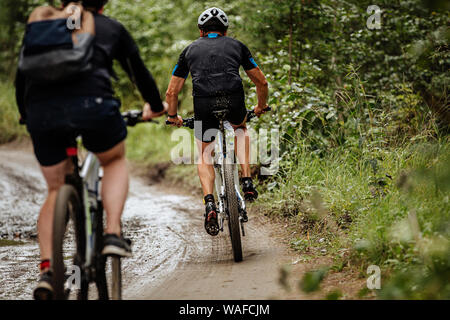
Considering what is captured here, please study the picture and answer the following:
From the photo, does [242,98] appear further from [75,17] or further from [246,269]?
[75,17]

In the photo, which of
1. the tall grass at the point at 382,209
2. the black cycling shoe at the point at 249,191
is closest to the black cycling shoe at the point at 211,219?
the black cycling shoe at the point at 249,191

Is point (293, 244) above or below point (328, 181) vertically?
below

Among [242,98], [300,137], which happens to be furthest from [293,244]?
[300,137]

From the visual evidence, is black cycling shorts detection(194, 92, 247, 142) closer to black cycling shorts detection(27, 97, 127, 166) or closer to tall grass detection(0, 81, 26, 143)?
black cycling shorts detection(27, 97, 127, 166)

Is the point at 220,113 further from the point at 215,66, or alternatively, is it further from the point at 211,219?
the point at 211,219

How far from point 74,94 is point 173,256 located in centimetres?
258

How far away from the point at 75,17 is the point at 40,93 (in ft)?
1.56

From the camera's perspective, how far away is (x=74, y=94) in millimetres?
2832

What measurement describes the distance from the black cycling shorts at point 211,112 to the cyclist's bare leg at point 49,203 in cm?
192

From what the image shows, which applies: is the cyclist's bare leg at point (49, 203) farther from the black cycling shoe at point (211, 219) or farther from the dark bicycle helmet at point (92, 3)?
the black cycling shoe at point (211, 219)

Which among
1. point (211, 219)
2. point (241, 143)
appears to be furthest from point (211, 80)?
point (211, 219)

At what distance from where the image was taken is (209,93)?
4.74 metres

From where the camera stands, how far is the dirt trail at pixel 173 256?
3838 millimetres

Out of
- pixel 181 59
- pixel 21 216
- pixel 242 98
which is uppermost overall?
pixel 181 59
